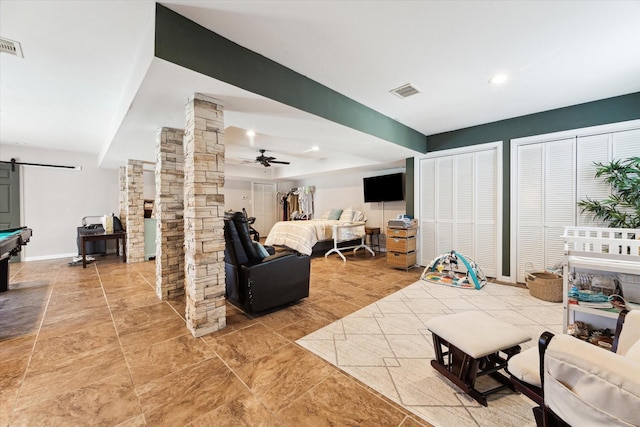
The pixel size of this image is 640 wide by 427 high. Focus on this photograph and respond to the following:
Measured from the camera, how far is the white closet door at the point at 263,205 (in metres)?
9.91

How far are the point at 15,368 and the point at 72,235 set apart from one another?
233 inches

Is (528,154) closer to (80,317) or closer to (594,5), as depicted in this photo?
(594,5)

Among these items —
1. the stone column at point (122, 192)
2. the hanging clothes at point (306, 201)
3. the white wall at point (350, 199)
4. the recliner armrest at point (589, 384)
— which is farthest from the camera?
the hanging clothes at point (306, 201)

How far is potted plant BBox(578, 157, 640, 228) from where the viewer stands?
9.83 ft

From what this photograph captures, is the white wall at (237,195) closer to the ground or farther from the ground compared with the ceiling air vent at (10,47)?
closer to the ground

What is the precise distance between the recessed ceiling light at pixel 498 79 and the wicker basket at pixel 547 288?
2.55 m

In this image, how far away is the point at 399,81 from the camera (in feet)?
9.18

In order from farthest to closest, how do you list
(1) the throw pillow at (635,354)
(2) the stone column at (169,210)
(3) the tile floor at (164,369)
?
1. (2) the stone column at (169,210)
2. (3) the tile floor at (164,369)
3. (1) the throw pillow at (635,354)

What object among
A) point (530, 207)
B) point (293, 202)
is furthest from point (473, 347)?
point (293, 202)

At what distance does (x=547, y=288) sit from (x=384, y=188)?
4168 mm

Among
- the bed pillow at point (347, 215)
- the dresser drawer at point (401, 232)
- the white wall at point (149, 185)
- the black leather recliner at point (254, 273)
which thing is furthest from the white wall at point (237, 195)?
the black leather recliner at point (254, 273)

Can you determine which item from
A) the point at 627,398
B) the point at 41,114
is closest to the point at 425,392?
the point at 627,398

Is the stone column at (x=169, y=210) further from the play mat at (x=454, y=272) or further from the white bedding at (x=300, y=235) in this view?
the play mat at (x=454, y=272)

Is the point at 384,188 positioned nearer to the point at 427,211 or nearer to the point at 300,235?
the point at 427,211
